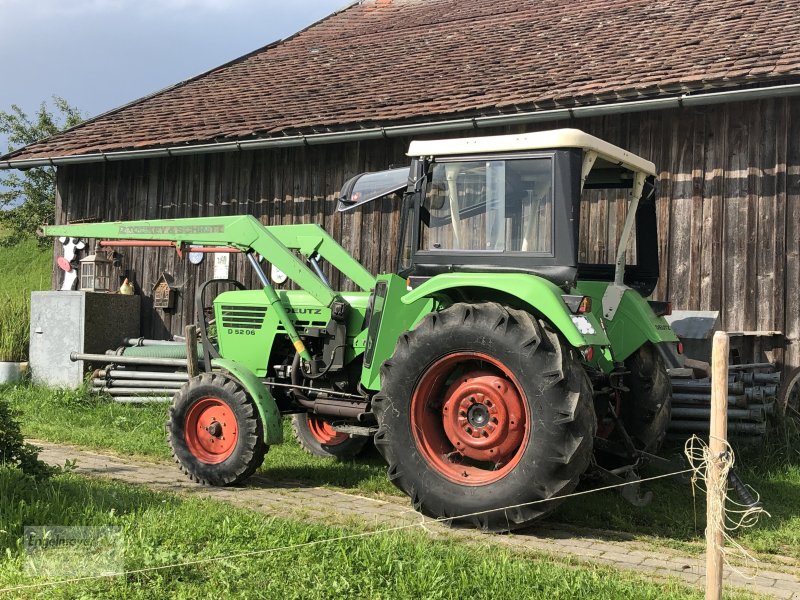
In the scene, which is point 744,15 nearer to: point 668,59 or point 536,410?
point 668,59

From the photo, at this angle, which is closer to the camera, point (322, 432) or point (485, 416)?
point (485, 416)

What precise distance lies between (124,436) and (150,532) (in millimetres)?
3929

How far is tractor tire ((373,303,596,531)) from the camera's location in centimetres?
461

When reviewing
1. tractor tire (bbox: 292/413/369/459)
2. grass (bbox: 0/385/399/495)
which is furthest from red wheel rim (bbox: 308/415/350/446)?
grass (bbox: 0/385/399/495)

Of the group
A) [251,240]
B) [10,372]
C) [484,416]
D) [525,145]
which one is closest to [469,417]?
[484,416]

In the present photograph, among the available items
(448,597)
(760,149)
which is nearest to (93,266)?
(760,149)

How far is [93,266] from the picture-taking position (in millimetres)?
11812

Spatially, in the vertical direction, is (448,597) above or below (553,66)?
below

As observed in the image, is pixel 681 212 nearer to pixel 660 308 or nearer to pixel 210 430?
pixel 660 308

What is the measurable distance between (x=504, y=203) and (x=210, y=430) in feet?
9.14

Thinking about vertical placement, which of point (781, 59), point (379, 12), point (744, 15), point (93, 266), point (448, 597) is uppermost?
point (379, 12)

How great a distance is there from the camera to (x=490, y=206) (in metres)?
5.24

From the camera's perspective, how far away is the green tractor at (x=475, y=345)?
474 centimetres

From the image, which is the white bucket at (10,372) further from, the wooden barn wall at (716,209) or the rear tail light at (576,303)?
the rear tail light at (576,303)
